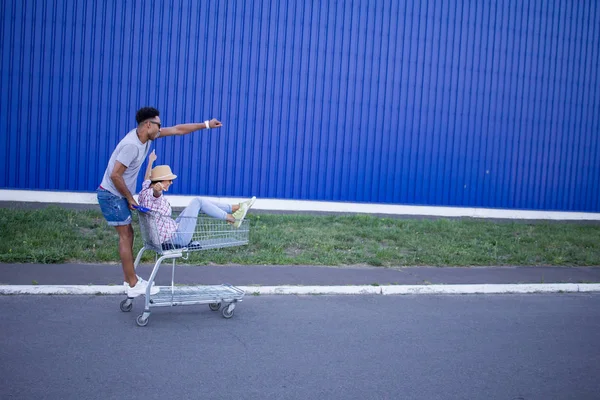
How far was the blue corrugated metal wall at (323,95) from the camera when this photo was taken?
12031mm

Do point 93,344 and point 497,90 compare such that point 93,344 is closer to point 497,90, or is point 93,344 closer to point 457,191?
point 457,191

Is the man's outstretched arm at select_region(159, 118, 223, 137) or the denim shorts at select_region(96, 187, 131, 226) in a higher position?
the man's outstretched arm at select_region(159, 118, 223, 137)

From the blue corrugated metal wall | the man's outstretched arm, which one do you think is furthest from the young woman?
the blue corrugated metal wall

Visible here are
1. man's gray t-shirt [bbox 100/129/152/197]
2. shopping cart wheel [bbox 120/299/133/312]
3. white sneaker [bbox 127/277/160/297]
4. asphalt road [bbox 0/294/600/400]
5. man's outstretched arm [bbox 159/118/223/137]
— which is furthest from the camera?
man's outstretched arm [bbox 159/118/223/137]

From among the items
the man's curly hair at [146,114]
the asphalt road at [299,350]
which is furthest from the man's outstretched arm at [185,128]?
the asphalt road at [299,350]

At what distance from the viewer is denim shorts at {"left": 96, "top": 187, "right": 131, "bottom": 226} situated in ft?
21.3

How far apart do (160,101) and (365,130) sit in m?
4.35

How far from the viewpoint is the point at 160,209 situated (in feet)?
20.6

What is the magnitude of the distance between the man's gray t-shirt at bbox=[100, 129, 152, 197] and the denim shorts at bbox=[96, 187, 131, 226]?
0.05 meters

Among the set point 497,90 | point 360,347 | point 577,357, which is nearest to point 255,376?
point 360,347

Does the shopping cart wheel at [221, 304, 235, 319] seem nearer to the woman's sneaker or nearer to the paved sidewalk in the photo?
the woman's sneaker

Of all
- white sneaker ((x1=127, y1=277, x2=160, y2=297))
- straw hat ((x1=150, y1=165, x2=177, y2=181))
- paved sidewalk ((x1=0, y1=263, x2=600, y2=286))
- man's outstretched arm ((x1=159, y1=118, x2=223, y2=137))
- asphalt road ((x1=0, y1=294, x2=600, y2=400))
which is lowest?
asphalt road ((x1=0, y1=294, x2=600, y2=400))

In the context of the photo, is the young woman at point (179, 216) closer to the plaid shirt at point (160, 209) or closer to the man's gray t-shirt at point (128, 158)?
the plaid shirt at point (160, 209)

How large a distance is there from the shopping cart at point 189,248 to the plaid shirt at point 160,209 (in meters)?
0.03
